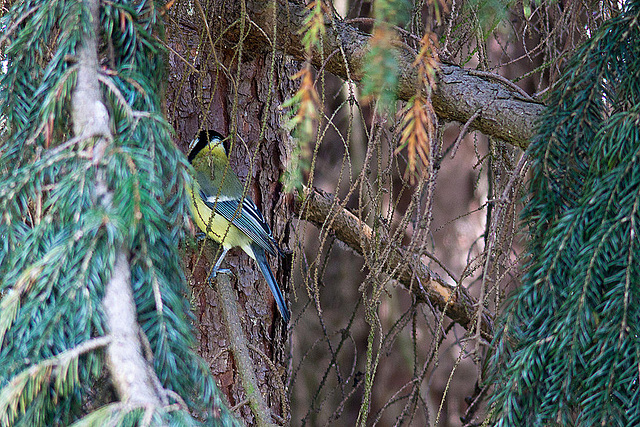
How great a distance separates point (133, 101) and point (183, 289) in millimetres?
322

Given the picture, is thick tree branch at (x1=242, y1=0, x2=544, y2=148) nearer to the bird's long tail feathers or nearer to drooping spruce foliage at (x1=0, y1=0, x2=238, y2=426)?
drooping spruce foliage at (x1=0, y1=0, x2=238, y2=426)

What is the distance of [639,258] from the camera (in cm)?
114

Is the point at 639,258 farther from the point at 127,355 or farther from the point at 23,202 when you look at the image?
the point at 23,202

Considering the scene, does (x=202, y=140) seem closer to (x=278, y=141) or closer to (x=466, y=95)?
(x=278, y=141)

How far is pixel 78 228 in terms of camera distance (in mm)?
973

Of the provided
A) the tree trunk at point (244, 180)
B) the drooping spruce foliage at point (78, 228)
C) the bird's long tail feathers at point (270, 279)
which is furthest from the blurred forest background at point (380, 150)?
the drooping spruce foliage at point (78, 228)

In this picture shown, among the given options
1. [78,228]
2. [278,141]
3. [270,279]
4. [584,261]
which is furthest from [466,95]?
[78,228]

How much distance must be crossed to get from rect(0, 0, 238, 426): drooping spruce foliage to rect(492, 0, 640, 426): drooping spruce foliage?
1.86 feet

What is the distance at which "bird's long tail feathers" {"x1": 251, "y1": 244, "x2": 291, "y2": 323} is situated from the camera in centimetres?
268

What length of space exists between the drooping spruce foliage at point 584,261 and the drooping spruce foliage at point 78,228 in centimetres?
57

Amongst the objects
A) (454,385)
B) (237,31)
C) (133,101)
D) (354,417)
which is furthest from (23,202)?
(454,385)

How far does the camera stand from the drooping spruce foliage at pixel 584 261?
1.12 meters

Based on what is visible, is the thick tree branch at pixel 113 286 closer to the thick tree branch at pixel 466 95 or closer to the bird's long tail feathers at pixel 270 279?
the thick tree branch at pixel 466 95

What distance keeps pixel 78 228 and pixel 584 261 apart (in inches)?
32.7
